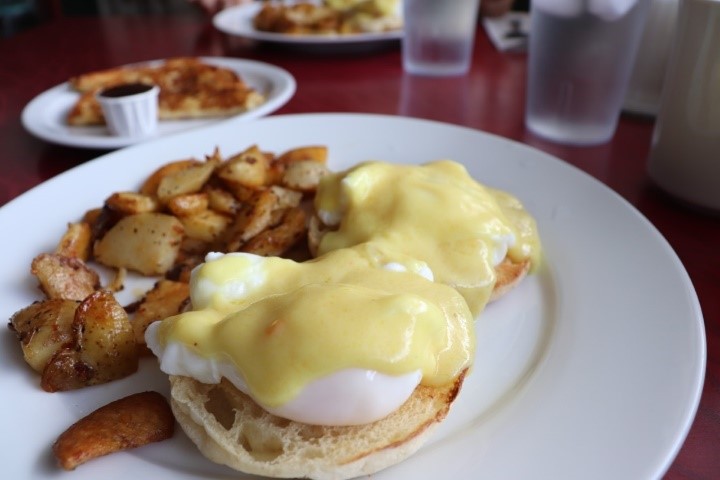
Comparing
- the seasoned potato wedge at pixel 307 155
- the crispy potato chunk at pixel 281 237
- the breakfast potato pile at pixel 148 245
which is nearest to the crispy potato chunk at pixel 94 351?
the breakfast potato pile at pixel 148 245

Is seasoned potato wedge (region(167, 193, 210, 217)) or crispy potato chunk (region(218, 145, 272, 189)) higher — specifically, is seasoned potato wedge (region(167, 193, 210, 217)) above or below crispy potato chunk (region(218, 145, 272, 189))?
below

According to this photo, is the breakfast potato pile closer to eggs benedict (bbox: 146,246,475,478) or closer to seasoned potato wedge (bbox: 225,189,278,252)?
seasoned potato wedge (bbox: 225,189,278,252)

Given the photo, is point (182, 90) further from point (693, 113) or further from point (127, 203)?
point (693, 113)

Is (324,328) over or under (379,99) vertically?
over

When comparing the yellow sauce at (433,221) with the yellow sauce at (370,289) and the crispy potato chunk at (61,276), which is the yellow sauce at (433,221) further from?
the crispy potato chunk at (61,276)

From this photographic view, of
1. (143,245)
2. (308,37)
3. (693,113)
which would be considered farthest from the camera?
(308,37)

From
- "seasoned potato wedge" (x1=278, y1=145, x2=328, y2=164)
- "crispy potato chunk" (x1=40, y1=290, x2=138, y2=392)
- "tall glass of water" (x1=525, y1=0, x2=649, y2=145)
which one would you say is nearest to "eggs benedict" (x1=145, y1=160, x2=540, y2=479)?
"crispy potato chunk" (x1=40, y1=290, x2=138, y2=392)

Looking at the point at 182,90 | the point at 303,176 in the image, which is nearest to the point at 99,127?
the point at 182,90
